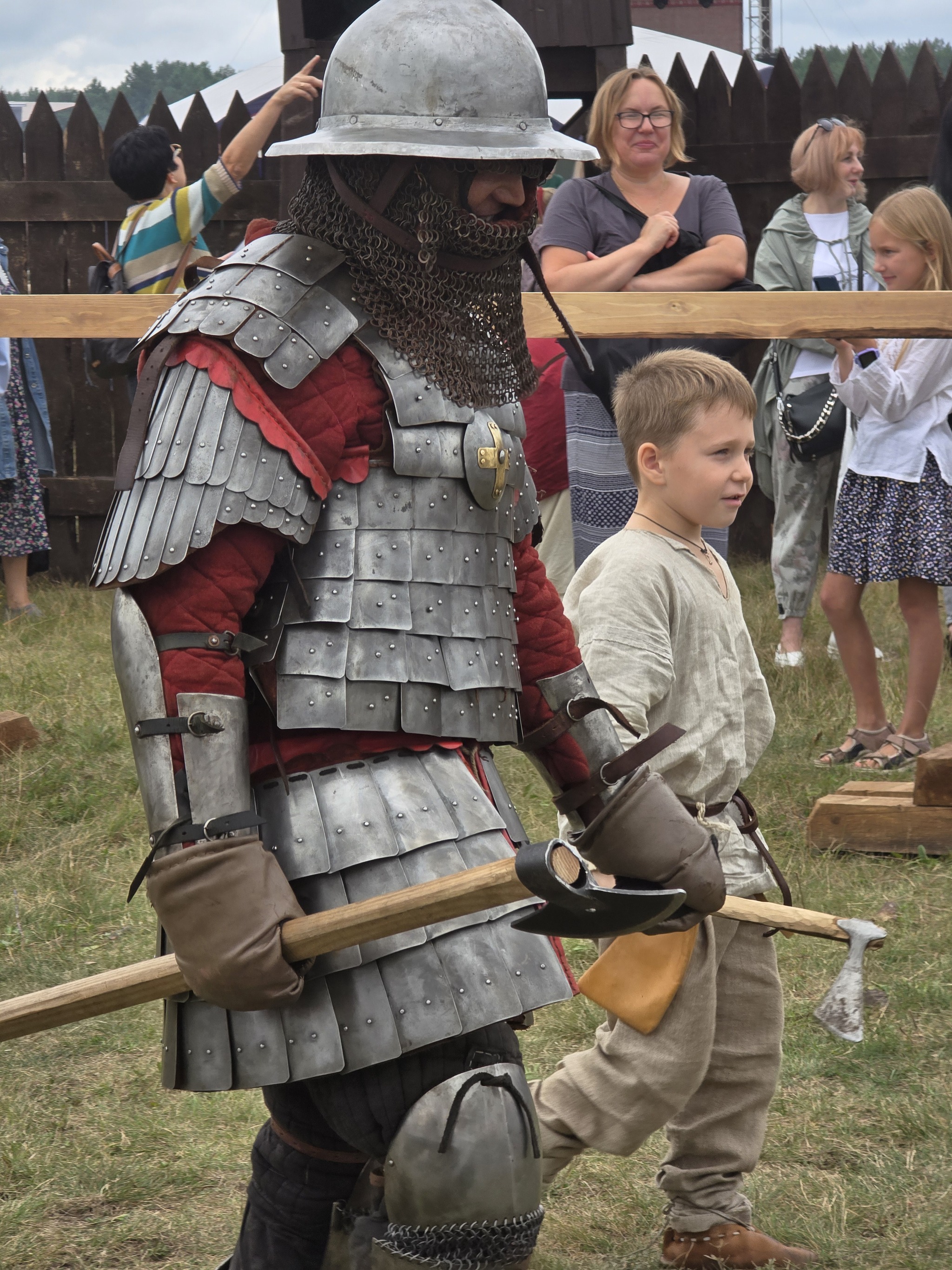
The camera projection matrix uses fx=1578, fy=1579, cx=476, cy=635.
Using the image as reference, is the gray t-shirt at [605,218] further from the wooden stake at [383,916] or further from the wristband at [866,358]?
the wooden stake at [383,916]

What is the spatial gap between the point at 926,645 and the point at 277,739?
345 centimetres

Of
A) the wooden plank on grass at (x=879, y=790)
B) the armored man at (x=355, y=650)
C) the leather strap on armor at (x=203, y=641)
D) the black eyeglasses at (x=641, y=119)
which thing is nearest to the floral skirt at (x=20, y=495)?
the black eyeglasses at (x=641, y=119)

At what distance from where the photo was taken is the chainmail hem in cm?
196

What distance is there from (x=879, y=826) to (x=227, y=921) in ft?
9.98

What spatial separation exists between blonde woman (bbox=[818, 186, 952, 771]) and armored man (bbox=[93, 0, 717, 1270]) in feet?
9.23

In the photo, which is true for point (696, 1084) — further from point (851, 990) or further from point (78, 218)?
point (78, 218)

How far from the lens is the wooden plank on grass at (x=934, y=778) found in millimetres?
4359

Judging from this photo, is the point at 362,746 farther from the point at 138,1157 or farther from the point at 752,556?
the point at 752,556

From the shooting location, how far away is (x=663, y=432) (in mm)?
2789

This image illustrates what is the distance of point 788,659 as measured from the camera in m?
6.12

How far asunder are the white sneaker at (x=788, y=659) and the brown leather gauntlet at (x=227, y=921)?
4.42 m

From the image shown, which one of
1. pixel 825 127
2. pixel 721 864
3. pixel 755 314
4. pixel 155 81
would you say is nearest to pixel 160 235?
pixel 825 127

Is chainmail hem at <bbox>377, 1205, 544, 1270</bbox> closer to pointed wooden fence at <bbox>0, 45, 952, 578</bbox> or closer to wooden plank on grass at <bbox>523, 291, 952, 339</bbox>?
wooden plank on grass at <bbox>523, 291, 952, 339</bbox>

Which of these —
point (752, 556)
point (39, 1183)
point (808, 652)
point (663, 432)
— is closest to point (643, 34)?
point (752, 556)
